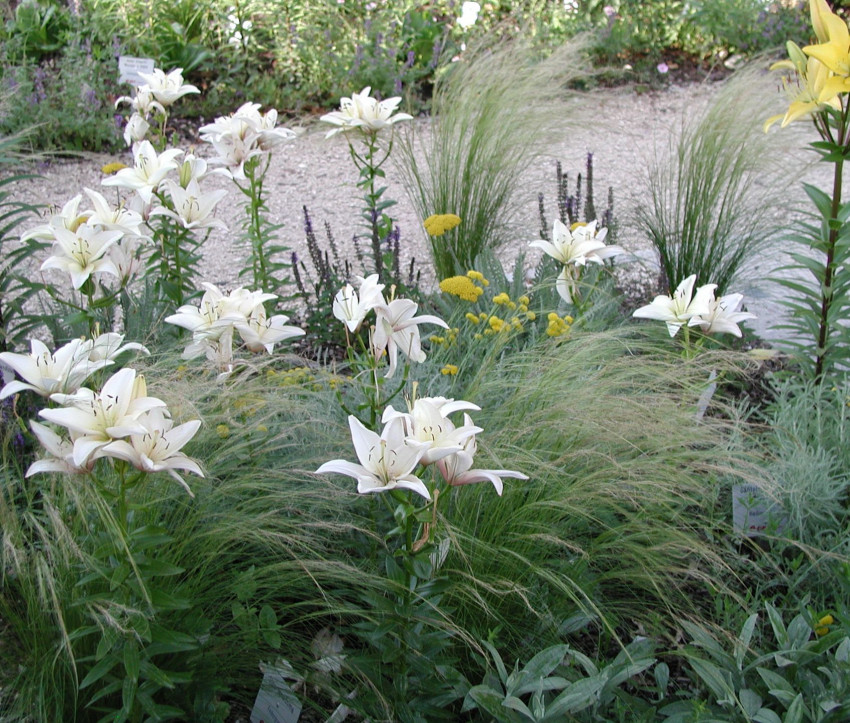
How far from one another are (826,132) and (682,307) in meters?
0.65

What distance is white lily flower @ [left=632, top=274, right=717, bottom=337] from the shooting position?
241 cm

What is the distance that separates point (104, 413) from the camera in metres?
1.48

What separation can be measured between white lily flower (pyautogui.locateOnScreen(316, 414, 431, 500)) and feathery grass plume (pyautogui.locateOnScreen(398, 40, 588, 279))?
2.15 meters

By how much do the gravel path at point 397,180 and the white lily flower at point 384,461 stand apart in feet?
8.83

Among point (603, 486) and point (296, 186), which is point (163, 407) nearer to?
point (603, 486)

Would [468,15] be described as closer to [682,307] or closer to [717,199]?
[717,199]

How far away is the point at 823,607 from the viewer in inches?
81.7

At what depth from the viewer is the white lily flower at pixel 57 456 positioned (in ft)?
4.96

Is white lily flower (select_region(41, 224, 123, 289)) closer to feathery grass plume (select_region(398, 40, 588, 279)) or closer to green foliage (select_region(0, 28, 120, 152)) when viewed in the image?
feathery grass plume (select_region(398, 40, 588, 279))

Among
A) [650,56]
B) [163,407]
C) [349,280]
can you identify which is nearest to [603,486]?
[163,407]

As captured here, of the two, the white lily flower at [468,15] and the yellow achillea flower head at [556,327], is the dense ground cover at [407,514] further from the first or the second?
the white lily flower at [468,15]

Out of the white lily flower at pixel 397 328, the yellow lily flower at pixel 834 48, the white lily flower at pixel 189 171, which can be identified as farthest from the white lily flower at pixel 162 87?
the yellow lily flower at pixel 834 48

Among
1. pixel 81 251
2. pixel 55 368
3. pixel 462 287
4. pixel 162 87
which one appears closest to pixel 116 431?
pixel 55 368

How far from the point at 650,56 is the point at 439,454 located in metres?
6.88
